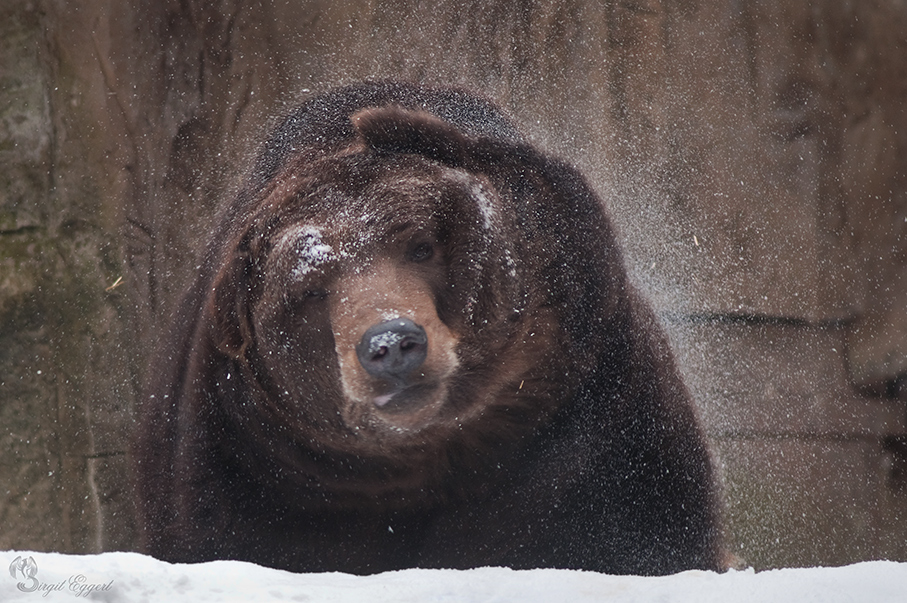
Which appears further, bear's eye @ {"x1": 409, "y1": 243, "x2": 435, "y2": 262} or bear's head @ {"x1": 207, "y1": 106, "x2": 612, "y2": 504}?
bear's eye @ {"x1": 409, "y1": 243, "x2": 435, "y2": 262}

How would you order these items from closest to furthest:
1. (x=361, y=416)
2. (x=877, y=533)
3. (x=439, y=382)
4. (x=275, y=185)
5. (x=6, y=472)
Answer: (x=439, y=382) → (x=361, y=416) → (x=275, y=185) → (x=6, y=472) → (x=877, y=533)

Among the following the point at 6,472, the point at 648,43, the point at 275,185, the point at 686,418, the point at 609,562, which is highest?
the point at 648,43

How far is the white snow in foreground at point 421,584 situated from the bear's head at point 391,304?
2.06 feet

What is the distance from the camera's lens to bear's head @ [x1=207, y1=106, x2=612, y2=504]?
3.26 m

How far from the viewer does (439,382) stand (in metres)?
3.14

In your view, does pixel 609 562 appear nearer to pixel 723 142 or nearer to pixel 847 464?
pixel 847 464

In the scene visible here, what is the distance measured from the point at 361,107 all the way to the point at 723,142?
1865 mm

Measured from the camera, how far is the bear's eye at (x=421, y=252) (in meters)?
3.40

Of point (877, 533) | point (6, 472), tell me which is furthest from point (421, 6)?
point (877, 533)

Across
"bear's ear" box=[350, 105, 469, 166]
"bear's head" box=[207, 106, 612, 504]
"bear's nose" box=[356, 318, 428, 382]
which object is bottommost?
"bear's nose" box=[356, 318, 428, 382]

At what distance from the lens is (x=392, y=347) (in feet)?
9.21
